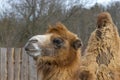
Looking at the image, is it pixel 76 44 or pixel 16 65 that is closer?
pixel 76 44

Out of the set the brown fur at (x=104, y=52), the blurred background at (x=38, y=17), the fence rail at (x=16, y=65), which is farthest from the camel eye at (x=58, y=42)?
the blurred background at (x=38, y=17)

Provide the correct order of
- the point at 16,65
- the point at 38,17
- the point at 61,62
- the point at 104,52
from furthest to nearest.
Answer: 1. the point at 38,17
2. the point at 16,65
3. the point at 61,62
4. the point at 104,52

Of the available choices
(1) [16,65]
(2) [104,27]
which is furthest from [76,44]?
(1) [16,65]

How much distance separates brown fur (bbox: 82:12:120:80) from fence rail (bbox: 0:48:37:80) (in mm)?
6339

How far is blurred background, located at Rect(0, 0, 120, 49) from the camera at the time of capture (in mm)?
16734

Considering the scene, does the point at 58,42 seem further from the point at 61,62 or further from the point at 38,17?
the point at 38,17

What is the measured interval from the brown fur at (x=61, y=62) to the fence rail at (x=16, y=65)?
5479mm

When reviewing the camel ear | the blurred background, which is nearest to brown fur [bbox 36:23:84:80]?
the camel ear

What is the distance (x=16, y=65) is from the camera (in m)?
9.07

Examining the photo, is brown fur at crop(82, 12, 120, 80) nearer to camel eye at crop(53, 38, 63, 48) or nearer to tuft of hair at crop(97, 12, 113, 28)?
tuft of hair at crop(97, 12, 113, 28)

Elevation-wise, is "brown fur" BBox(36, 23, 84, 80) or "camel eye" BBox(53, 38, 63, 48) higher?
"camel eye" BBox(53, 38, 63, 48)

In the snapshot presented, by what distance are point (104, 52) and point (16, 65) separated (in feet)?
22.1

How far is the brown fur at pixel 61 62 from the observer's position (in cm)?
325

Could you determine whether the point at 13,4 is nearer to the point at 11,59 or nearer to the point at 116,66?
the point at 11,59
